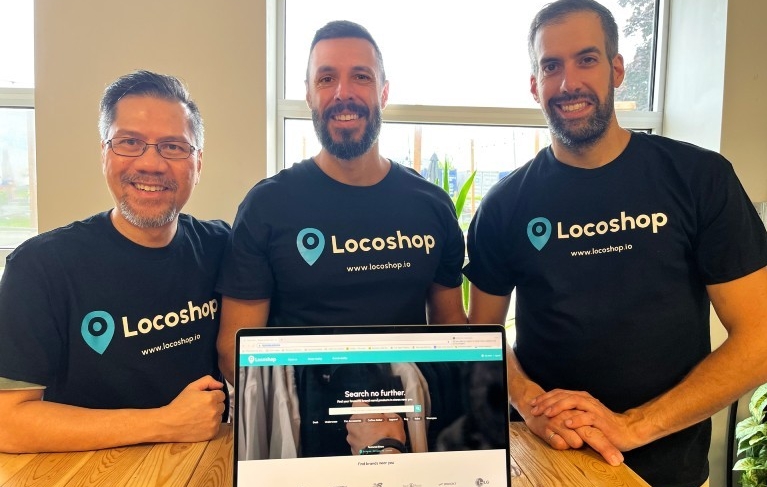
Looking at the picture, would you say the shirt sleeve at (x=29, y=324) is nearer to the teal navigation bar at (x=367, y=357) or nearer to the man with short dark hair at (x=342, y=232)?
the man with short dark hair at (x=342, y=232)

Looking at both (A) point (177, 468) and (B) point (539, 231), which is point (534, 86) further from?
(A) point (177, 468)

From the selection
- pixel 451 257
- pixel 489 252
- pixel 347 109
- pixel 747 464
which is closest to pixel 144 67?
pixel 347 109

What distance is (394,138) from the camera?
2.91m

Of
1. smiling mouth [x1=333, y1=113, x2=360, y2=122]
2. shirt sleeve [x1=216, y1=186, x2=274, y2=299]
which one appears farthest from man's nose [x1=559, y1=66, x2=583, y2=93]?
shirt sleeve [x1=216, y1=186, x2=274, y2=299]

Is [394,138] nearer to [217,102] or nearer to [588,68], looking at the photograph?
[217,102]

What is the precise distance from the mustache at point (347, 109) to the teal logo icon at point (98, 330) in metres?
0.83

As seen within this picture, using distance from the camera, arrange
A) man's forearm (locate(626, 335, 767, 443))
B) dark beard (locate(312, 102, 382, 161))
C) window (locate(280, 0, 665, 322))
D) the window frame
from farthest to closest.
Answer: window (locate(280, 0, 665, 322)) → the window frame → dark beard (locate(312, 102, 382, 161)) → man's forearm (locate(626, 335, 767, 443))

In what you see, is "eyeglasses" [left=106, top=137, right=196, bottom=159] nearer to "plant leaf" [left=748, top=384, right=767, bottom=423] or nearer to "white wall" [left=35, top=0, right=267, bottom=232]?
"white wall" [left=35, top=0, right=267, bottom=232]

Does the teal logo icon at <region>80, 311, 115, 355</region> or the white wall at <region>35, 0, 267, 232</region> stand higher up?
the white wall at <region>35, 0, 267, 232</region>

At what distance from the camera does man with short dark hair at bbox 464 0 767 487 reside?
50.8 inches

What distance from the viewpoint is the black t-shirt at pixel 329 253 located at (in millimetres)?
1496

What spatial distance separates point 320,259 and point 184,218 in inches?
17.4

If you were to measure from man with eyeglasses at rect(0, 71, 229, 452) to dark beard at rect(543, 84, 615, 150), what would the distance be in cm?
105

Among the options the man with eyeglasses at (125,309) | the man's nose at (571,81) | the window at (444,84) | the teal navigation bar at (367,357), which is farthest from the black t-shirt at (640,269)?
the window at (444,84)
